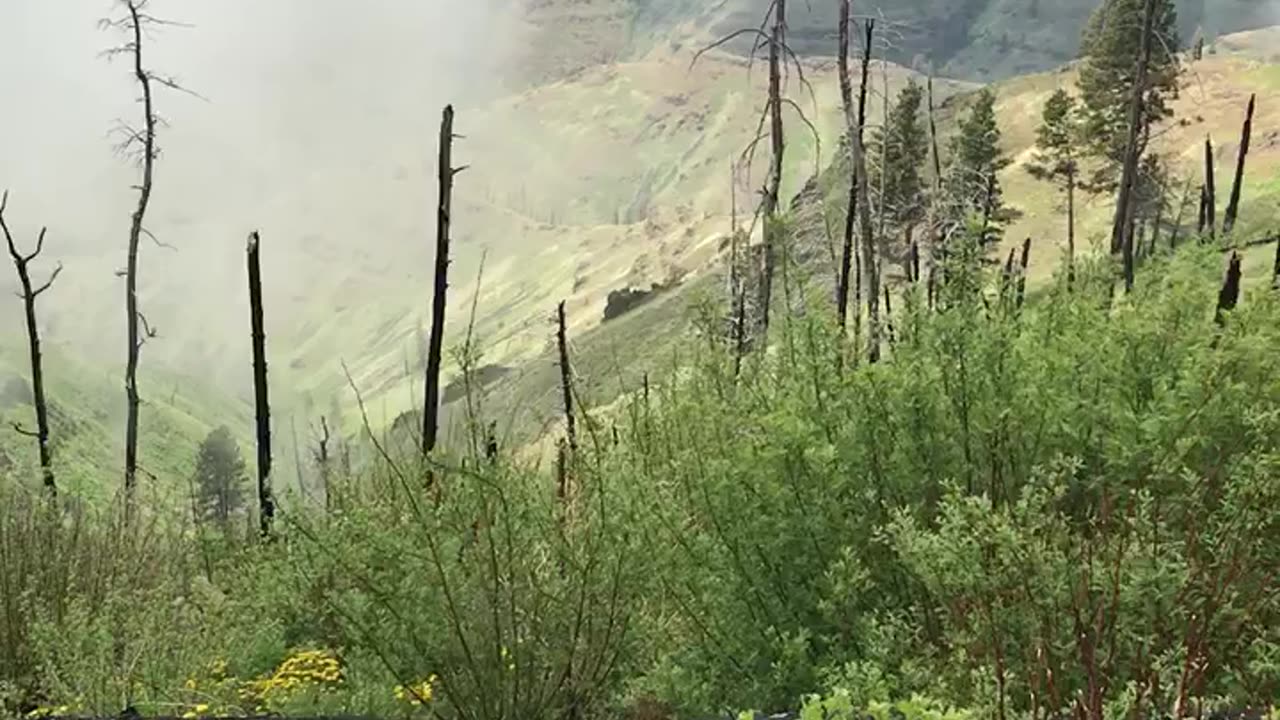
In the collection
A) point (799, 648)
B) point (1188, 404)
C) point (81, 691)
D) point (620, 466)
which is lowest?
point (81, 691)

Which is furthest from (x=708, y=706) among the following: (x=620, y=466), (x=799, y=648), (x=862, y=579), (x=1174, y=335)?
(x=1174, y=335)

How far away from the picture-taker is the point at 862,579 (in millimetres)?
6164

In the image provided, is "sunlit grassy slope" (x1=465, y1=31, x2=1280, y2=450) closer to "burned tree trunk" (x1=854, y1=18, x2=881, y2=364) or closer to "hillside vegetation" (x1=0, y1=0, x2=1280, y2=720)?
"burned tree trunk" (x1=854, y1=18, x2=881, y2=364)

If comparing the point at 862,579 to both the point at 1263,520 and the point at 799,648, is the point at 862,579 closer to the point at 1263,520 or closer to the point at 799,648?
the point at 799,648

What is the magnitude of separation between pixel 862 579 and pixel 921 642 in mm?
424

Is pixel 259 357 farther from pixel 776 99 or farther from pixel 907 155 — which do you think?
pixel 907 155

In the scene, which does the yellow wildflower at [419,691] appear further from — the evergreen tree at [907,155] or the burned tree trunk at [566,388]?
the evergreen tree at [907,155]

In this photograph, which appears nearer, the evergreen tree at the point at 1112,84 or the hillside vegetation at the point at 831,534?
the hillside vegetation at the point at 831,534

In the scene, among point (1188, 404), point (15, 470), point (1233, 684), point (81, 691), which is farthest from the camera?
point (15, 470)

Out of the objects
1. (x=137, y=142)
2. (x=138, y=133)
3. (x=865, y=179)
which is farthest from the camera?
(x=137, y=142)

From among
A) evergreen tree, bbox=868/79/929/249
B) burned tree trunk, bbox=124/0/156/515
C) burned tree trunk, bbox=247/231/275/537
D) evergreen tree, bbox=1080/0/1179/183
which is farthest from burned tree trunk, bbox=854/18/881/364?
evergreen tree, bbox=1080/0/1179/183

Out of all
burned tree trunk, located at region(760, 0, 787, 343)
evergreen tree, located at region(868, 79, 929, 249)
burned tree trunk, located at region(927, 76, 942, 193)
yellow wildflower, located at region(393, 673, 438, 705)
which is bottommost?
evergreen tree, located at region(868, 79, 929, 249)

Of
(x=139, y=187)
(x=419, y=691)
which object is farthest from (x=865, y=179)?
(x=139, y=187)

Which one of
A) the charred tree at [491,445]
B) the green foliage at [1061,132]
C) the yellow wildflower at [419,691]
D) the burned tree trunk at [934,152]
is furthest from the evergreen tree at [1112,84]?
the yellow wildflower at [419,691]
